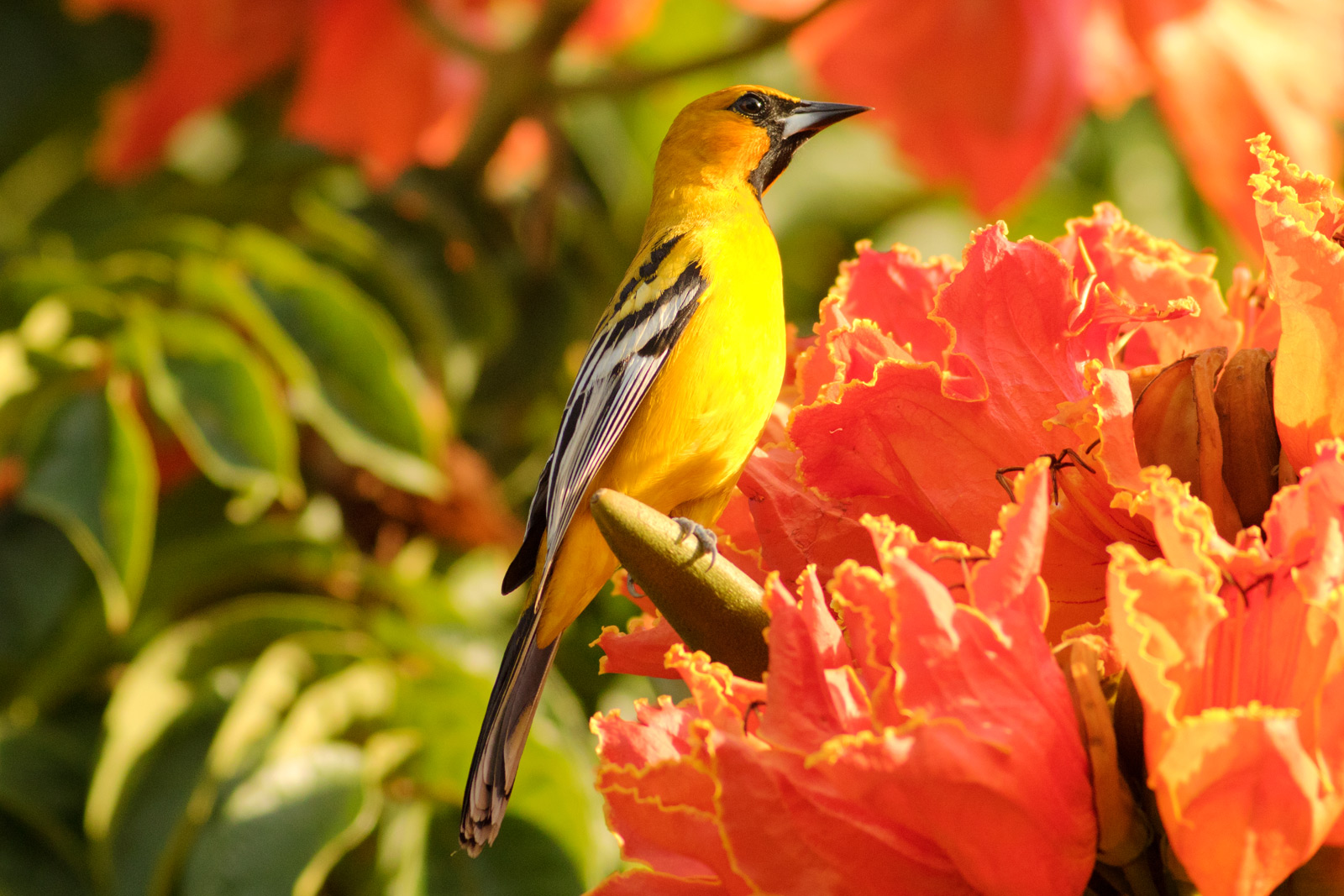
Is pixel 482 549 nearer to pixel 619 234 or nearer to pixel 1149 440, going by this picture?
pixel 619 234

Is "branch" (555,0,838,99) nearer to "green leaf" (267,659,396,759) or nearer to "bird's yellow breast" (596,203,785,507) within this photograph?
"bird's yellow breast" (596,203,785,507)

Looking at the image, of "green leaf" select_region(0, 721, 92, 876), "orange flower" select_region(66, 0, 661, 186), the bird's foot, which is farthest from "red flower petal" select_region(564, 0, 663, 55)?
the bird's foot

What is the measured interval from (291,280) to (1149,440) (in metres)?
0.71

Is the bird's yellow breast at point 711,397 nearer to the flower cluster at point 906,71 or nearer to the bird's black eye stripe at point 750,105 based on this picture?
the bird's black eye stripe at point 750,105

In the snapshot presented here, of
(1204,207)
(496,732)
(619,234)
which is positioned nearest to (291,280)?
(619,234)

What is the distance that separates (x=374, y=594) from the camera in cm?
100

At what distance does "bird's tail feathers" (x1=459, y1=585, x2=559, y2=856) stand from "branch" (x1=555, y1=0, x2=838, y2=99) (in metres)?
0.52

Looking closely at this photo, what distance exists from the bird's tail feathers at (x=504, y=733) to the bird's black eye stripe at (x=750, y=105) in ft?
1.20

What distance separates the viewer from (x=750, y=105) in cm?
85

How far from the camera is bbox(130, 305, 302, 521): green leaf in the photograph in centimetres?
88

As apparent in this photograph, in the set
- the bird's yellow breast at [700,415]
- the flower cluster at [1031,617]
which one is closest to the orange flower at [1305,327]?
the flower cluster at [1031,617]

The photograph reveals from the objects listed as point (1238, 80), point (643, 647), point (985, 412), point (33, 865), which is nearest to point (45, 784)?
point (33, 865)

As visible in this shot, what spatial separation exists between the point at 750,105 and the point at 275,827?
0.51 m

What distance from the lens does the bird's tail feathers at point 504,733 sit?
517 mm
